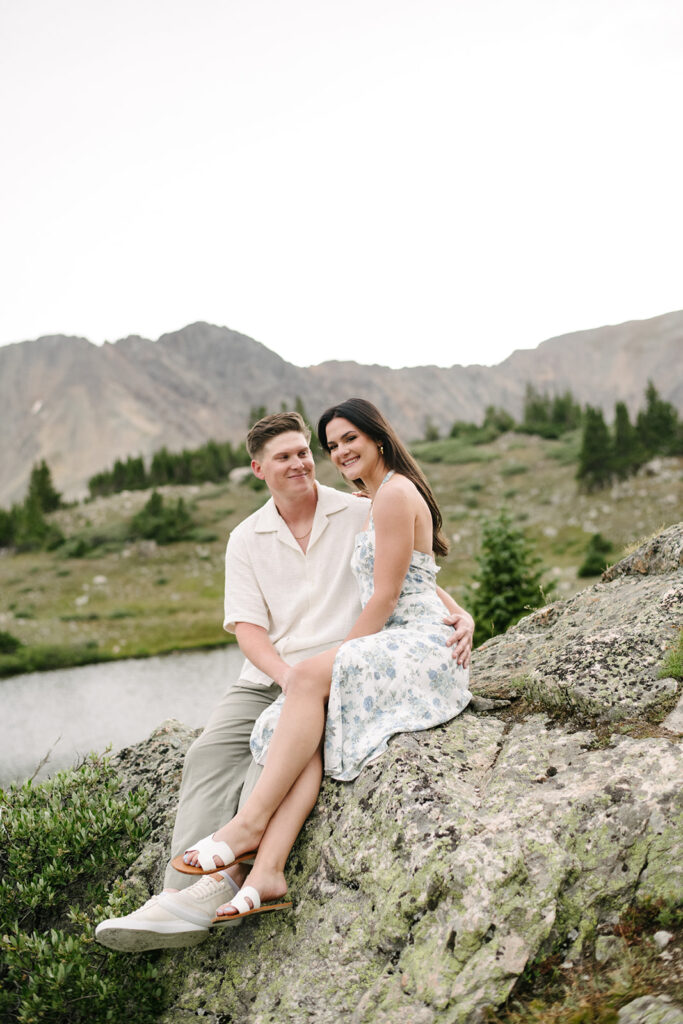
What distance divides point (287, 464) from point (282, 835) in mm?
2461

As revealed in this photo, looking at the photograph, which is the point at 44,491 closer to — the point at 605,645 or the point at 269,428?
the point at 269,428

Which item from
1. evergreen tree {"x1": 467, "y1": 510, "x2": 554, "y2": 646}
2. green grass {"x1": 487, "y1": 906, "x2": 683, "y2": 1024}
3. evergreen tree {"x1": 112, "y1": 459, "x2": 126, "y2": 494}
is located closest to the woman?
green grass {"x1": 487, "y1": 906, "x2": 683, "y2": 1024}

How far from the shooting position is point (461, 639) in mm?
5148

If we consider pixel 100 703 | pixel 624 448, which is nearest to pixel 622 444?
pixel 624 448

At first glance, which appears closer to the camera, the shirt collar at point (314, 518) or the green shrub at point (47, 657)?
the shirt collar at point (314, 518)

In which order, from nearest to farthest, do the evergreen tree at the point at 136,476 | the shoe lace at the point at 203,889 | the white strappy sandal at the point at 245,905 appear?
the white strappy sandal at the point at 245,905, the shoe lace at the point at 203,889, the evergreen tree at the point at 136,476

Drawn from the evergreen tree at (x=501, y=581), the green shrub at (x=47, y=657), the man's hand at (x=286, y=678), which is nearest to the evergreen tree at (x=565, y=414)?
the green shrub at (x=47, y=657)

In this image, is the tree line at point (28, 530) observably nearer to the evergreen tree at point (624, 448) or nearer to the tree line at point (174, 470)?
the tree line at point (174, 470)

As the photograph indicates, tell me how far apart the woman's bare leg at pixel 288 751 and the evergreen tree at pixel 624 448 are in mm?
56831

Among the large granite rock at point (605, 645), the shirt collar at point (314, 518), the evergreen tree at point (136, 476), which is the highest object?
the evergreen tree at point (136, 476)

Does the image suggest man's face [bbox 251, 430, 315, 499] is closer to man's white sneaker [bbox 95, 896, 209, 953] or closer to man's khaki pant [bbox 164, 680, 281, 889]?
man's khaki pant [bbox 164, 680, 281, 889]

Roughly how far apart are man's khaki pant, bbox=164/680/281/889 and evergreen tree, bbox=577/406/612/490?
55.7 metres

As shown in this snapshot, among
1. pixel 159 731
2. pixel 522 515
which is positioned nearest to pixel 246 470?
pixel 522 515

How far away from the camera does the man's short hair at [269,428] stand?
5.43m
